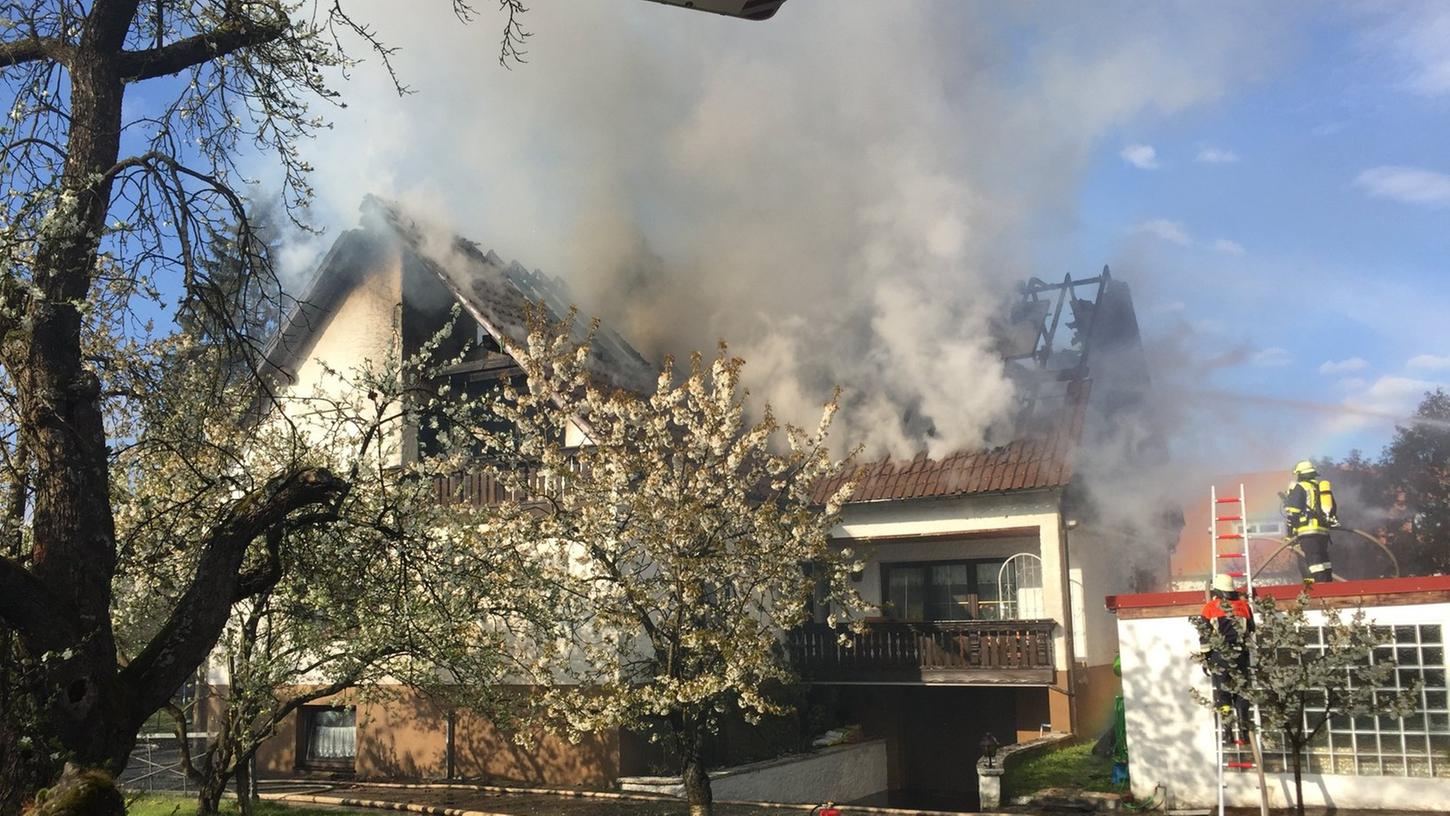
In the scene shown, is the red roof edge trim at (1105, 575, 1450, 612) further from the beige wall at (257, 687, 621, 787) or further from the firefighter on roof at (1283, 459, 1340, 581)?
the beige wall at (257, 687, 621, 787)

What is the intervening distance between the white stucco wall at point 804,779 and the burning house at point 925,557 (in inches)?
26.4

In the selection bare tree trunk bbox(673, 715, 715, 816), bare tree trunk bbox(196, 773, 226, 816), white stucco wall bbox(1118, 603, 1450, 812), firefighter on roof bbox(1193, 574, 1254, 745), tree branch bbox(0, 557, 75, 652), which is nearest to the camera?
tree branch bbox(0, 557, 75, 652)

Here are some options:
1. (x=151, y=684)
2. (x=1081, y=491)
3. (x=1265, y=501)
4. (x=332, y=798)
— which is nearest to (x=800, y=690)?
(x=1081, y=491)

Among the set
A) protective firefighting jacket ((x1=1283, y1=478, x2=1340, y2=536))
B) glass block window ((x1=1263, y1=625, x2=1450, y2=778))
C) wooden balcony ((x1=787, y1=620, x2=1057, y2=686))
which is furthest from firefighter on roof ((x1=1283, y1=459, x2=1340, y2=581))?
wooden balcony ((x1=787, y1=620, x2=1057, y2=686))

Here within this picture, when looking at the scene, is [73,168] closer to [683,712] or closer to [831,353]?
[683,712]

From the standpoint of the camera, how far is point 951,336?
64.5ft

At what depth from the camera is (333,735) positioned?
60.7 ft

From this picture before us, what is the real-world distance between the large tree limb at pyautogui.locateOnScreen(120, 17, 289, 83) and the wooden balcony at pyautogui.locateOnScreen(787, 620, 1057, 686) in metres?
12.3

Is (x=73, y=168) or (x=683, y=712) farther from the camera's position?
(x=683, y=712)

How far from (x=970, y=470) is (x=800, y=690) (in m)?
4.70

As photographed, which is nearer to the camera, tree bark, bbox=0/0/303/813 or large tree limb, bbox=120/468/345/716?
tree bark, bbox=0/0/303/813

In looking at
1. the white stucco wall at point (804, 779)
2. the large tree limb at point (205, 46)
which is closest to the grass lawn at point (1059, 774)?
the white stucco wall at point (804, 779)

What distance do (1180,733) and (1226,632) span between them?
10.7ft

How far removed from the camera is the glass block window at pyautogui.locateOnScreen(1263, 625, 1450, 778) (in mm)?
11555
